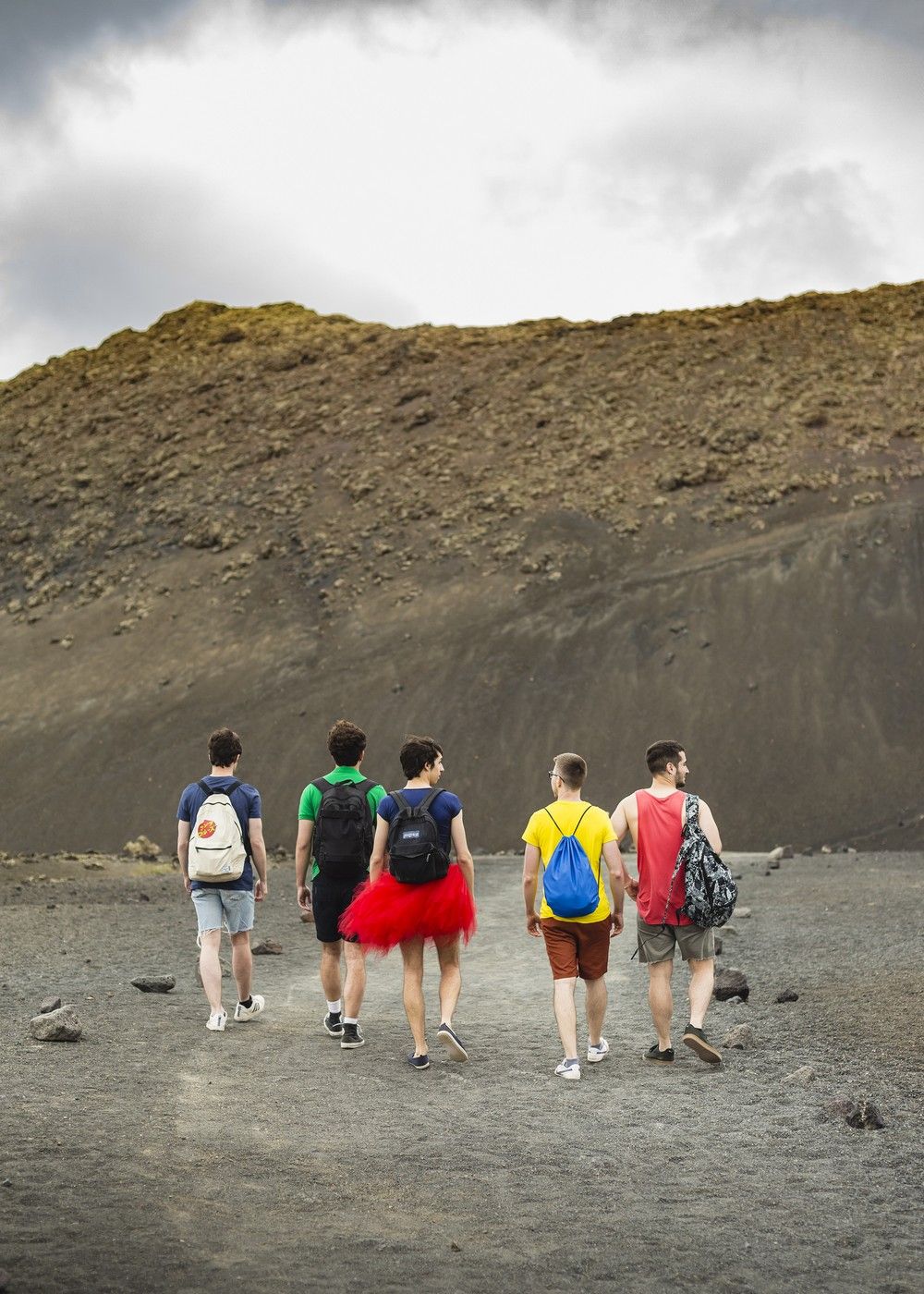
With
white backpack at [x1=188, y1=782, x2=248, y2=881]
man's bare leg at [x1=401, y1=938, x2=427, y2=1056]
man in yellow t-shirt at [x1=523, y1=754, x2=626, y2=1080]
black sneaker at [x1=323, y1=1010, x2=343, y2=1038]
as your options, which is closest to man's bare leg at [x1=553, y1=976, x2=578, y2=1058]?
man in yellow t-shirt at [x1=523, y1=754, x2=626, y2=1080]

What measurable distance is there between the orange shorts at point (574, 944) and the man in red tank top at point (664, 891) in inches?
10.2

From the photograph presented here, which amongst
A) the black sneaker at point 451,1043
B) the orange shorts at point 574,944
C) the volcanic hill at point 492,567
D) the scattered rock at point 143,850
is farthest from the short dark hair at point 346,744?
the volcanic hill at point 492,567

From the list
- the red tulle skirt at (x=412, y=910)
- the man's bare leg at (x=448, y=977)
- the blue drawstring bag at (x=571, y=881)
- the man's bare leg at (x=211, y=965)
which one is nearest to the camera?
the blue drawstring bag at (x=571, y=881)

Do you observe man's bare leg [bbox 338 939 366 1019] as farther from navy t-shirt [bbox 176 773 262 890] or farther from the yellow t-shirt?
the yellow t-shirt

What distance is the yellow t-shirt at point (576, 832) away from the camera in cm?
767

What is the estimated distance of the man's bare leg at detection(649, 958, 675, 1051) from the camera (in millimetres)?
7789

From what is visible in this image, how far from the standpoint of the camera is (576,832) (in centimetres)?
767

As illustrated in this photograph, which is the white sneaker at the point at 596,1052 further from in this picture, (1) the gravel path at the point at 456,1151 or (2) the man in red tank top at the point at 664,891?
(2) the man in red tank top at the point at 664,891

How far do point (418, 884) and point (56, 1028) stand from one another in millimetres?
2625

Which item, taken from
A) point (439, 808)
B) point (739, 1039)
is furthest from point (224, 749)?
point (739, 1039)

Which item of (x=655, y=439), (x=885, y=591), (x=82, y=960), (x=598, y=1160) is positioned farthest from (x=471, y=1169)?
(x=655, y=439)

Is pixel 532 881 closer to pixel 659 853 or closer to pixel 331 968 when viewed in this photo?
pixel 659 853

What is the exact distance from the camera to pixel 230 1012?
32.0 feet

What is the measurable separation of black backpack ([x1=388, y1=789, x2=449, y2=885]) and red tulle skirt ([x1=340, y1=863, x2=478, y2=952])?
69mm
